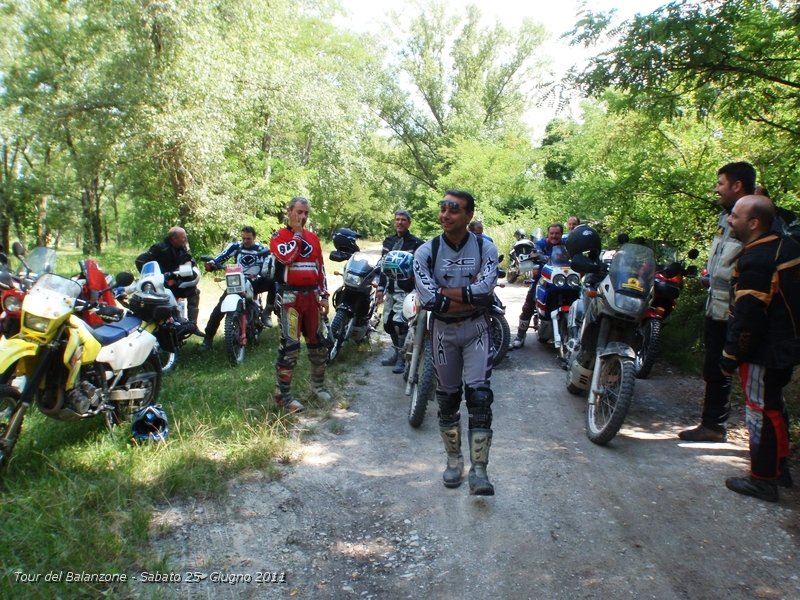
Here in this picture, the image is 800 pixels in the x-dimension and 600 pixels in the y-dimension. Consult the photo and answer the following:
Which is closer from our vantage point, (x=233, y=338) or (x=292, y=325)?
(x=292, y=325)

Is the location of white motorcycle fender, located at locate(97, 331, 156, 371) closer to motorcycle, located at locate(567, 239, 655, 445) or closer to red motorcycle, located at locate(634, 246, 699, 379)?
motorcycle, located at locate(567, 239, 655, 445)

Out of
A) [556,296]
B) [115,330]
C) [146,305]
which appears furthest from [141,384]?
[556,296]

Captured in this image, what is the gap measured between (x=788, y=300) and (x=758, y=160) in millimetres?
4208

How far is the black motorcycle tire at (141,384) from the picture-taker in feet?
14.9

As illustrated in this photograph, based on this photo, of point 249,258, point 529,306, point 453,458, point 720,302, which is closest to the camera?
point 453,458

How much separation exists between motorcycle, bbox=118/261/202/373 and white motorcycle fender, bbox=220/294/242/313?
1.40ft

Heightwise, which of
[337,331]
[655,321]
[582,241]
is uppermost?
[582,241]

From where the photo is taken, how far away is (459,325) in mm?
3709

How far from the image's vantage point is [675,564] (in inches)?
114

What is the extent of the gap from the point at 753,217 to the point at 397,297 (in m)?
3.79

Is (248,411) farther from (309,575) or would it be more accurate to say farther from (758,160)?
(758,160)

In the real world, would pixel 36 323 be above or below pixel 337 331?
above

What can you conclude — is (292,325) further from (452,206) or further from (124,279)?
(452,206)

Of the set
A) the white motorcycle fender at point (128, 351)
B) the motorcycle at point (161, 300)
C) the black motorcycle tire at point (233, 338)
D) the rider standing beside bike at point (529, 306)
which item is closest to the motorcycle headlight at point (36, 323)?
the white motorcycle fender at point (128, 351)
